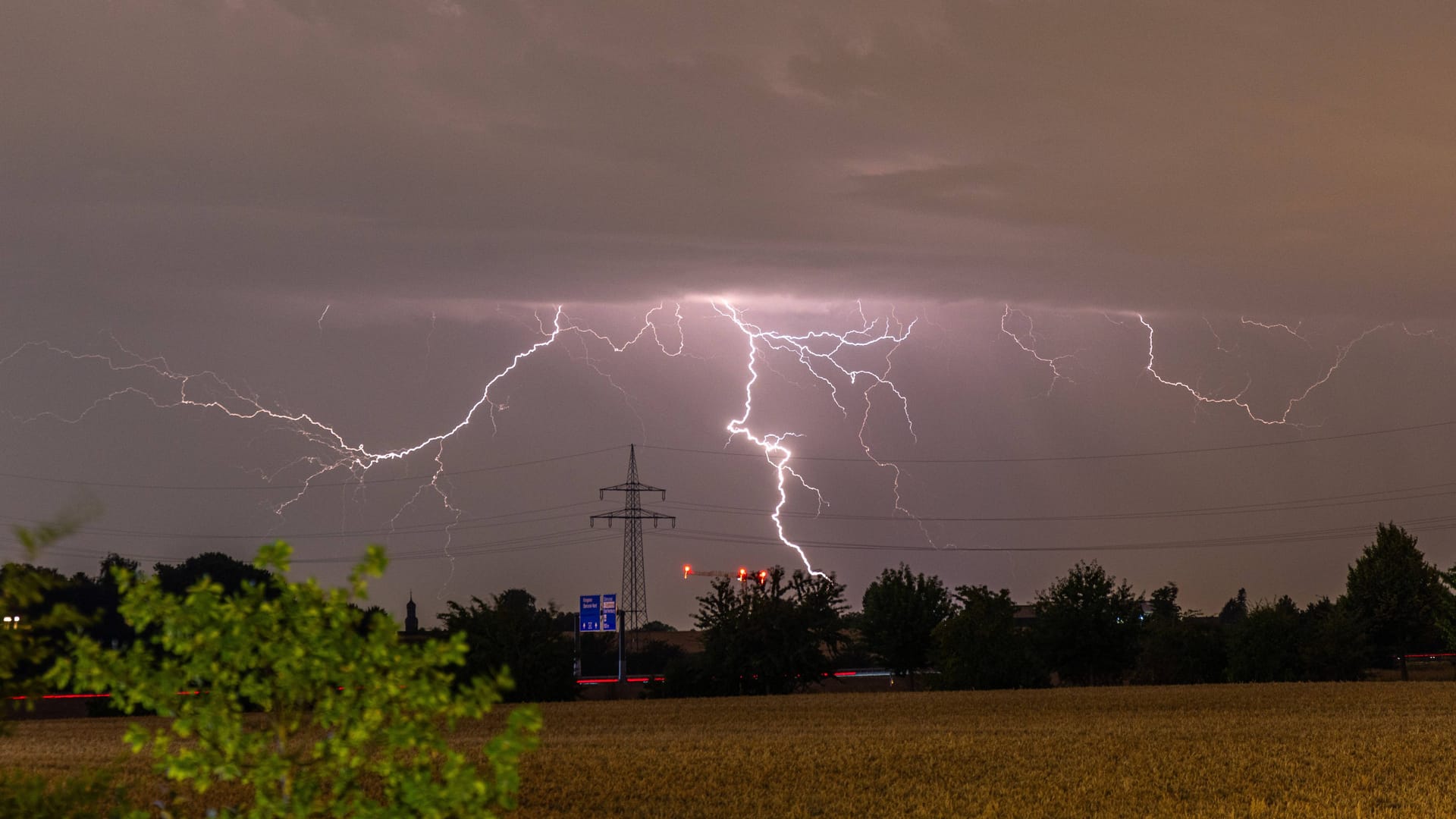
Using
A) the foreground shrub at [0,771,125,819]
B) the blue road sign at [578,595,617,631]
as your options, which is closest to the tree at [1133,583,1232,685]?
the blue road sign at [578,595,617,631]

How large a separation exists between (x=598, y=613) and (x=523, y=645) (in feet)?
139

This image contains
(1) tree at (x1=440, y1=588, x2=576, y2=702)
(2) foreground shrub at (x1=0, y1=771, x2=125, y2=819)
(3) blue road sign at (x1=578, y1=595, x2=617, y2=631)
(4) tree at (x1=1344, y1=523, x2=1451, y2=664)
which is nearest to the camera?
(2) foreground shrub at (x1=0, y1=771, x2=125, y2=819)

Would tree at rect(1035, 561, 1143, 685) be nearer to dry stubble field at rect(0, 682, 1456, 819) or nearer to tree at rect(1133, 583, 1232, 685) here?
tree at rect(1133, 583, 1232, 685)

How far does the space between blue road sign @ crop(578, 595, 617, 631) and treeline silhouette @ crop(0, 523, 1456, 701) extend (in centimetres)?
2535

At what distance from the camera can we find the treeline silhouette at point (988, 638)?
5044 centimetres

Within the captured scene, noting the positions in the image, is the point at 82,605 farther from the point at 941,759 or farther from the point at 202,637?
the point at 202,637

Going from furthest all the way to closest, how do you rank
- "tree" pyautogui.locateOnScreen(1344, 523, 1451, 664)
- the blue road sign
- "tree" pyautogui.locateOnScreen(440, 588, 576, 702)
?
the blue road sign, "tree" pyautogui.locateOnScreen(1344, 523, 1451, 664), "tree" pyautogui.locateOnScreen(440, 588, 576, 702)

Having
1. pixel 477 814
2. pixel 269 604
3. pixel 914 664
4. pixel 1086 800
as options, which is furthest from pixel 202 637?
pixel 914 664

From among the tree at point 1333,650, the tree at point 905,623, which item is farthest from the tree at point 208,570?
the tree at point 1333,650

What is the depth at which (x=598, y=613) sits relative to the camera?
→ 3605 inches

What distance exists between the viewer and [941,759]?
22797 mm

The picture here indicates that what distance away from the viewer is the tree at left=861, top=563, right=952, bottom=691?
63875 millimetres

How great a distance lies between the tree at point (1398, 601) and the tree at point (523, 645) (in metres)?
43.4

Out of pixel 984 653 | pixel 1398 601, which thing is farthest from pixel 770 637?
pixel 1398 601
